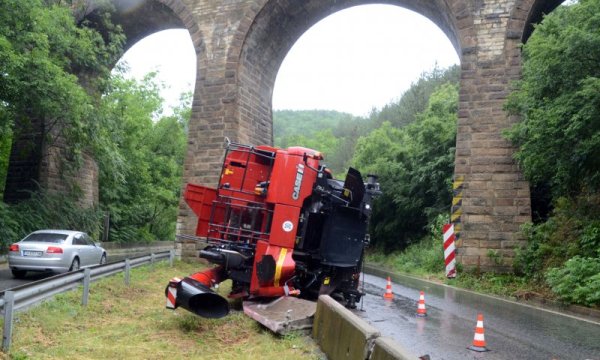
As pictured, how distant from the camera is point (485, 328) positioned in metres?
7.73

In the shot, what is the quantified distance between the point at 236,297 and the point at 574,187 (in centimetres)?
850

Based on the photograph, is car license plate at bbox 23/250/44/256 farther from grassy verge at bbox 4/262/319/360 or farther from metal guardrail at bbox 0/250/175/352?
grassy verge at bbox 4/262/319/360

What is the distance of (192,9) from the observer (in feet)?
60.3

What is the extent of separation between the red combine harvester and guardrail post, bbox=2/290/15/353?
6.54 ft

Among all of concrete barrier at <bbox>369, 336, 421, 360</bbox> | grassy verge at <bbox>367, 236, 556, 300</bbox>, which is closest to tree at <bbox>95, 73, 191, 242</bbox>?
grassy verge at <bbox>367, 236, 556, 300</bbox>

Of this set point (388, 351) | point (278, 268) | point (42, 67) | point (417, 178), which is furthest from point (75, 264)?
point (417, 178)

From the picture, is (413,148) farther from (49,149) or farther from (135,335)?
(135,335)

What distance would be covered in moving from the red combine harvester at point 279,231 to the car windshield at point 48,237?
638 cm

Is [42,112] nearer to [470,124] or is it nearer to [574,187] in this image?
[470,124]

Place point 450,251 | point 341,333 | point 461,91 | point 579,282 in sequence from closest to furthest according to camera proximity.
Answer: point 341,333 < point 579,282 < point 450,251 < point 461,91

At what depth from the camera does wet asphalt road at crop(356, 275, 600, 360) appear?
623 cm

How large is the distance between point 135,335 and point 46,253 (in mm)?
7573

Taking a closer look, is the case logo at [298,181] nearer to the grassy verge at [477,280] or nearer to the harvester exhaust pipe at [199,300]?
the harvester exhaust pipe at [199,300]

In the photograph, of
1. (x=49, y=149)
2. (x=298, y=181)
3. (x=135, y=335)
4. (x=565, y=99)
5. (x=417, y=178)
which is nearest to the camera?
(x=135, y=335)
